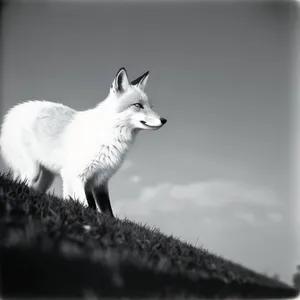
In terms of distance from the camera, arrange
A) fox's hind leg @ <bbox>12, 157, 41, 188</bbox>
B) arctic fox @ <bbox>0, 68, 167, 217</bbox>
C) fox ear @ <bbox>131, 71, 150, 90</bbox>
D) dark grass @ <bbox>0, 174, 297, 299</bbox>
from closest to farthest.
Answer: dark grass @ <bbox>0, 174, 297, 299</bbox> → arctic fox @ <bbox>0, 68, 167, 217</bbox> → fox's hind leg @ <bbox>12, 157, 41, 188</bbox> → fox ear @ <bbox>131, 71, 150, 90</bbox>

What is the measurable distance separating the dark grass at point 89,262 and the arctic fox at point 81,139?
1.04 metres

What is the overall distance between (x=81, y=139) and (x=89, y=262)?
2.25 metres

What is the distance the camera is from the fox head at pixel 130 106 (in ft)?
12.9

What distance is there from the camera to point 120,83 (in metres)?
4.00

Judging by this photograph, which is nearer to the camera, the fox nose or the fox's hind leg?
the fox nose

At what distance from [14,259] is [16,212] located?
0.59 metres

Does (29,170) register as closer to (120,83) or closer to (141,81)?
(120,83)

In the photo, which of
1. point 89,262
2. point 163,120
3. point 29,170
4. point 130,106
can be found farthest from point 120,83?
point 89,262

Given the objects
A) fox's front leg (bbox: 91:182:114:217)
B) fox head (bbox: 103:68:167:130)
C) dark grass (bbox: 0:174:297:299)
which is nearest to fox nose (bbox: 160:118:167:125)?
fox head (bbox: 103:68:167:130)

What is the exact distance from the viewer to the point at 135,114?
397 centimetres

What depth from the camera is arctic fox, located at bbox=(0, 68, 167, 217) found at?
3.89 m

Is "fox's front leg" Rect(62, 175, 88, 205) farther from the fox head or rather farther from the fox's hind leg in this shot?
the fox head

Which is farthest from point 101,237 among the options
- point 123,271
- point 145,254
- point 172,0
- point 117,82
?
point 172,0

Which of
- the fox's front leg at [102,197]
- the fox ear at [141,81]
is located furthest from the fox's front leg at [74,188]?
the fox ear at [141,81]
